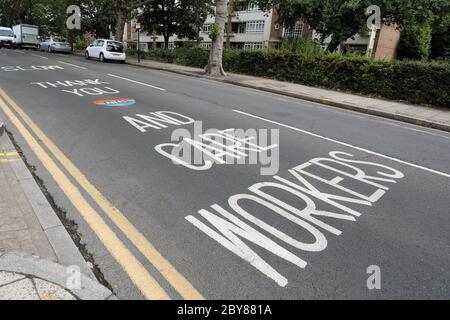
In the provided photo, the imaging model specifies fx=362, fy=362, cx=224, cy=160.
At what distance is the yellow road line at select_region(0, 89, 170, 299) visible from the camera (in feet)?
9.64

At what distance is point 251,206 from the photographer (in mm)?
4367

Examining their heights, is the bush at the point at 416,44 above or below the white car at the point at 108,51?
above

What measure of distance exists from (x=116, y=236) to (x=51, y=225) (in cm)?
67

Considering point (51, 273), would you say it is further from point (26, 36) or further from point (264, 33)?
point (264, 33)

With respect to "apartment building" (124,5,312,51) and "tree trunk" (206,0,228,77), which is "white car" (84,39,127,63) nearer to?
"tree trunk" (206,0,228,77)

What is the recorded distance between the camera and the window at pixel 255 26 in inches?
1914

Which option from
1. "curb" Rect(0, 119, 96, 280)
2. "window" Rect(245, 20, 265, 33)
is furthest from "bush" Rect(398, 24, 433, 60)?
"curb" Rect(0, 119, 96, 280)

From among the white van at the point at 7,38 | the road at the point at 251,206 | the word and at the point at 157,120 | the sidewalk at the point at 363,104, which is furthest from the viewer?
the white van at the point at 7,38

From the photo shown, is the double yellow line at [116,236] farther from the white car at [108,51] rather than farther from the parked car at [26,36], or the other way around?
the parked car at [26,36]

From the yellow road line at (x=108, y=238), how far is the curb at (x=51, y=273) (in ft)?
0.98

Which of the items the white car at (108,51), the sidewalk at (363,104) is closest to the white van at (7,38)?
the white car at (108,51)
